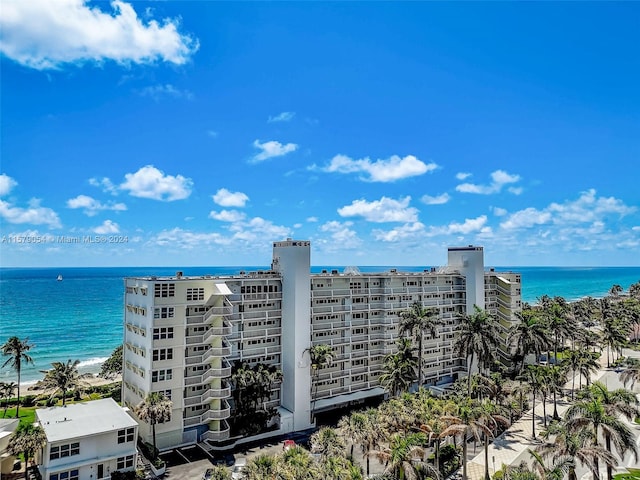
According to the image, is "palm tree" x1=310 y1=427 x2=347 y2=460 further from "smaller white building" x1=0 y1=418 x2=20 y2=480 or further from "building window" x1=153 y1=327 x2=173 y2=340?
"smaller white building" x1=0 y1=418 x2=20 y2=480

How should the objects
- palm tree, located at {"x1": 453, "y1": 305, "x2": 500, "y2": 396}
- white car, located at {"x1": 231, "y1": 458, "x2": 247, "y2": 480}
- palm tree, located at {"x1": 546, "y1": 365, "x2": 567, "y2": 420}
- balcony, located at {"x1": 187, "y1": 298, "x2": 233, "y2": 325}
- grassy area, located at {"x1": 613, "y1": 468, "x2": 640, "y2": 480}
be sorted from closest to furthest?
white car, located at {"x1": 231, "y1": 458, "x2": 247, "y2": 480}
grassy area, located at {"x1": 613, "y1": 468, "x2": 640, "y2": 480}
balcony, located at {"x1": 187, "y1": 298, "x2": 233, "y2": 325}
palm tree, located at {"x1": 546, "y1": 365, "x2": 567, "y2": 420}
palm tree, located at {"x1": 453, "y1": 305, "x2": 500, "y2": 396}

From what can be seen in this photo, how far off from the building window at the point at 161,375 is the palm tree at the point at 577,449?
33.5 metres

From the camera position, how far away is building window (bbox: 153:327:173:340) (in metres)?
42.4

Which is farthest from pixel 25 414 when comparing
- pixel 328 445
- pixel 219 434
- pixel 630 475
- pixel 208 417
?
pixel 630 475

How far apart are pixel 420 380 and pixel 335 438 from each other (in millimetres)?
24787

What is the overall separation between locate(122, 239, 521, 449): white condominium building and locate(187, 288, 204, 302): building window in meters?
0.11

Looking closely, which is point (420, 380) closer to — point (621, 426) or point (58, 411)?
point (621, 426)

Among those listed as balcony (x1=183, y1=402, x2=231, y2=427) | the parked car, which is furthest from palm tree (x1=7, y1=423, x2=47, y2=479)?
balcony (x1=183, y1=402, x2=231, y2=427)

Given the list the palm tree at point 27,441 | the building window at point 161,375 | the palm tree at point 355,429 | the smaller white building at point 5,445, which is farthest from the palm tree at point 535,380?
the smaller white building at point 5,445

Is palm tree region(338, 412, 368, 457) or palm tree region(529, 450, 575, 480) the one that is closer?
palm tree region(529, 450, 575, 480)

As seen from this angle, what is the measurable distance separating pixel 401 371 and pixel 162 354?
26367mm

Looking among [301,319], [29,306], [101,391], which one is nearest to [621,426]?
[301,319]

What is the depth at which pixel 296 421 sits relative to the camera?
47719mm

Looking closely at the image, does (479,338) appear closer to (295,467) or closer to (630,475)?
(630,475)
